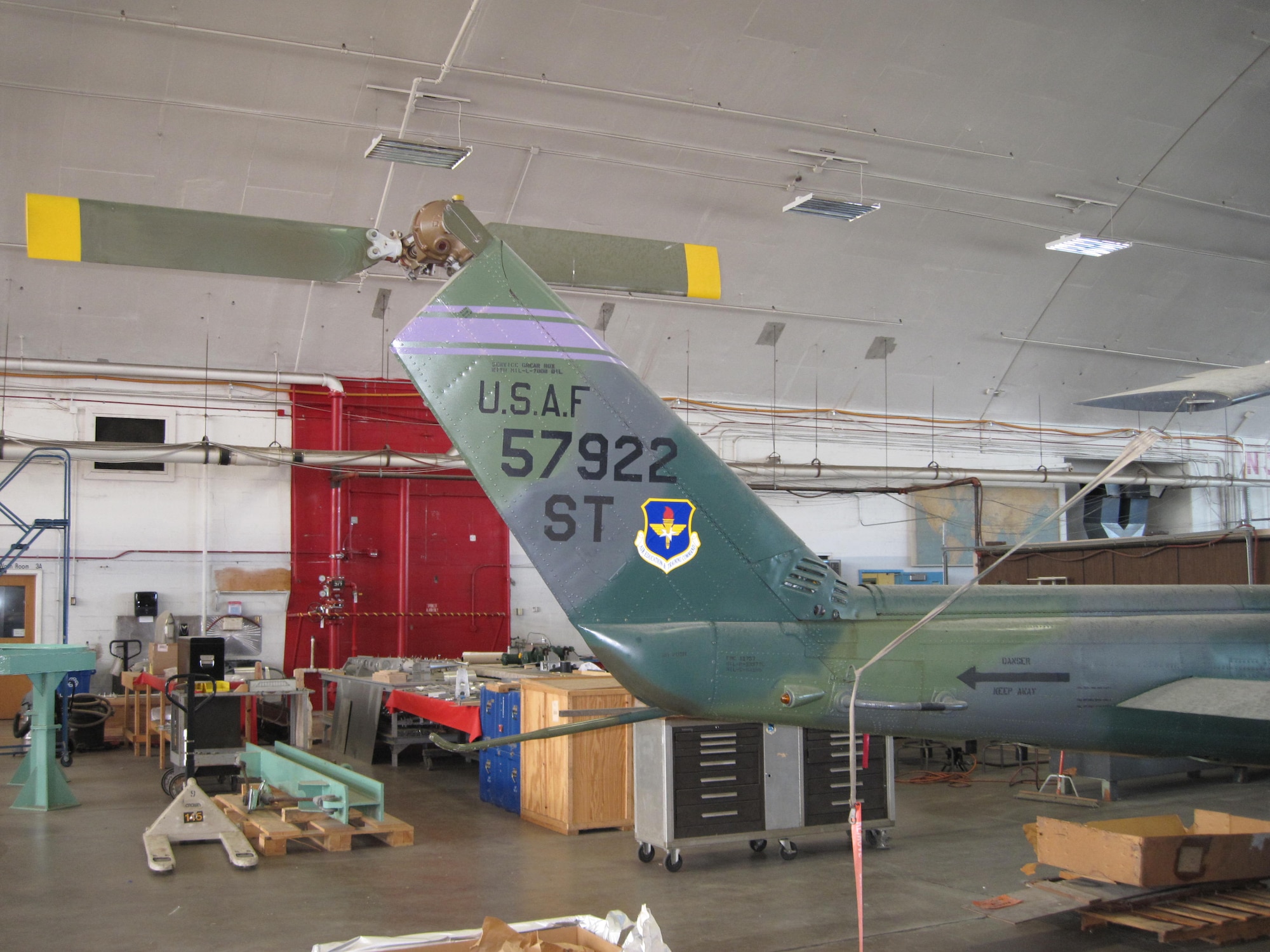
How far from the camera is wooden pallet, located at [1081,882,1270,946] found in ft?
15.5

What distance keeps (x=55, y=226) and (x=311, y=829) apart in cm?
504

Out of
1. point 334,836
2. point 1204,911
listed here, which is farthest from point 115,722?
point 1204,911

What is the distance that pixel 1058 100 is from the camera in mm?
10680

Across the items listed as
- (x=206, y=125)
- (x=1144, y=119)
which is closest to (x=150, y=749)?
(x=206, y=125)

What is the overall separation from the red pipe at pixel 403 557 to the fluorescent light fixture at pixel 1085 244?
8220 mm

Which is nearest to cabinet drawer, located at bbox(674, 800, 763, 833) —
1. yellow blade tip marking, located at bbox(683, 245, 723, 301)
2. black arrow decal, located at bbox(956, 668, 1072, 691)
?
black arrow decal, located at bbox(956, 668, 1072, 691)

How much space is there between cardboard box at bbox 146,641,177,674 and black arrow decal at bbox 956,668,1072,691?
8069mm

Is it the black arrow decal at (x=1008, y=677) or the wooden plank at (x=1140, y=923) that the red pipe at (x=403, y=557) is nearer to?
the wooden plank at (x=1140, y=923)

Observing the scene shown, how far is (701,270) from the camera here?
3.38 metres

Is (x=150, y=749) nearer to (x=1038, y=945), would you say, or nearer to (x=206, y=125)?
(x=206, y=125)

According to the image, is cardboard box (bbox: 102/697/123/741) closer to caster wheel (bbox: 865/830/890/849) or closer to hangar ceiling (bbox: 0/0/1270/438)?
hangar ceiling (bbox: 0/0/1270/438)

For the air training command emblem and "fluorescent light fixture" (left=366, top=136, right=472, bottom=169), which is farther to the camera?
"fluorescent light fixture" (left=366, top=136, right=472, bottom=169)

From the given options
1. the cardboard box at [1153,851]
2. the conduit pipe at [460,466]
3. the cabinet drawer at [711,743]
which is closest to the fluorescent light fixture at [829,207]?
the conduit pipe at [460,466]

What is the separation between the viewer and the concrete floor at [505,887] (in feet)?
16.0
